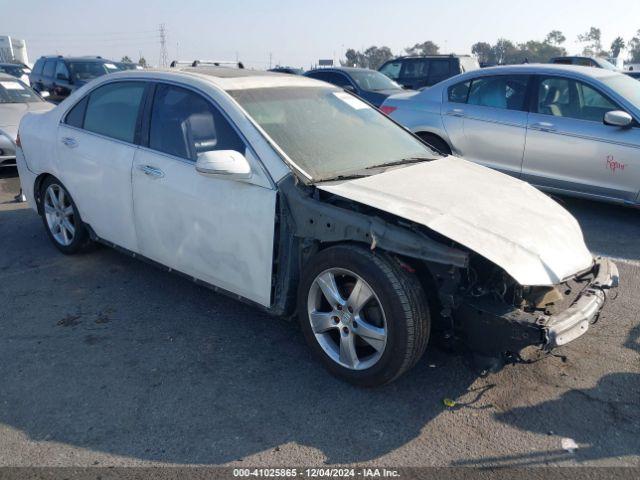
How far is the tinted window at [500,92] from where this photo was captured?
6941 mm

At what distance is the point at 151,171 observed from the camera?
4.04 m

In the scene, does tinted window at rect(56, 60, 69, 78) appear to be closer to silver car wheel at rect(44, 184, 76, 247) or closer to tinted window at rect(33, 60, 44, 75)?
tinted window at rect(33, 60, 44, 75)

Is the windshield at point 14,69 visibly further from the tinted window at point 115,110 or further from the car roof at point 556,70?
the car roof at point 556,70

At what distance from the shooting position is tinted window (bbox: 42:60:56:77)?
→ 1689 centimetres

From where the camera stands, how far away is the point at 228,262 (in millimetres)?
3660

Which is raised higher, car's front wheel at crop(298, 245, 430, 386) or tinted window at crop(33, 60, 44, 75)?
tinted window at crop(33, 60, 44, 75)

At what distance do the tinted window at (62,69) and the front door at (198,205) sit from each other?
541 inches

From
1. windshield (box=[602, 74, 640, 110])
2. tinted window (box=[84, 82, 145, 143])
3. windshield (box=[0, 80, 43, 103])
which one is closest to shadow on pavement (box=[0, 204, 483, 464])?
tinted window (box=[84, 82, 145, 143])

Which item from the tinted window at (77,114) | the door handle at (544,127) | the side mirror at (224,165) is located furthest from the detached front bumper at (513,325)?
the door handle at (544,127)

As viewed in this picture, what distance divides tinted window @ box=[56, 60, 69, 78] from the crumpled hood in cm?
1500

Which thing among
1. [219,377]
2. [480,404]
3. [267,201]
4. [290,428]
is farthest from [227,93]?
[480,404]

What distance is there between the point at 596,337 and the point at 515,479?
5.30 ft

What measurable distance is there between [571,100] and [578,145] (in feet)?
1.95

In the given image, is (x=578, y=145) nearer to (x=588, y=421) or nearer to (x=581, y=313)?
(x=581, y=313)
